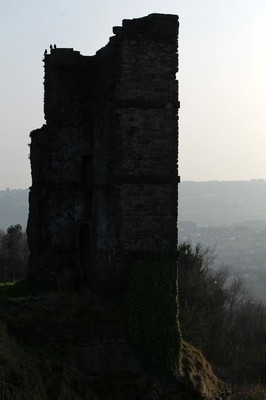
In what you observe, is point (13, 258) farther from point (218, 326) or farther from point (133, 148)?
point (133, 148)

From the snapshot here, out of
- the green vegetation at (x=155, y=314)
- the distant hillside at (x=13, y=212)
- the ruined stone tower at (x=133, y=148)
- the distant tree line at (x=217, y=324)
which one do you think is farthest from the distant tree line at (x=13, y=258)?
the distant hillside at (x=13, y=212)

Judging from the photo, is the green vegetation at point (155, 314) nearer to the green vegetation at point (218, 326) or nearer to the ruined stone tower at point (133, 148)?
the ruined stone tower at point (133, 148)

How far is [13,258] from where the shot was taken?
1741 inches

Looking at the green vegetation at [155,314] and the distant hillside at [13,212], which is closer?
the green vegetation at [155,314]

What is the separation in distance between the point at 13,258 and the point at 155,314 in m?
29.0

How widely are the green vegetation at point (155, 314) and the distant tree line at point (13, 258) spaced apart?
Answer: 75.1 ft

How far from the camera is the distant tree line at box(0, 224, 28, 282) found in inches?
1592

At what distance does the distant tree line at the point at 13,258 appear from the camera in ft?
133

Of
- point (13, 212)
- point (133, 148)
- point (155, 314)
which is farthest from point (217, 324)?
point (13, 212)

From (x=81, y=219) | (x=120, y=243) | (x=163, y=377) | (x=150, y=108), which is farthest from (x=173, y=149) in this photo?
(x=163, y=377)

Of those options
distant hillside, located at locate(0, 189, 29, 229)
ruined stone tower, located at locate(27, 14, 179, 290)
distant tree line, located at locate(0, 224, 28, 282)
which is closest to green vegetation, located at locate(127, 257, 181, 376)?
ruined stone tower, located at locate(27, 14, 179, 290)

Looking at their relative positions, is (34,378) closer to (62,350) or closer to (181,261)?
(62,350)

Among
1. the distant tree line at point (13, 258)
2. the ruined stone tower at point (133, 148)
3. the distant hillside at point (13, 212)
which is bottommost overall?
the distant tree line at point (13, 258)

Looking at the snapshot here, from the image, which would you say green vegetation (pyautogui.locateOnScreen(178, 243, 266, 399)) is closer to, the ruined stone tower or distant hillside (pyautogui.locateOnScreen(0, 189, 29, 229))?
the ruined stone tower
